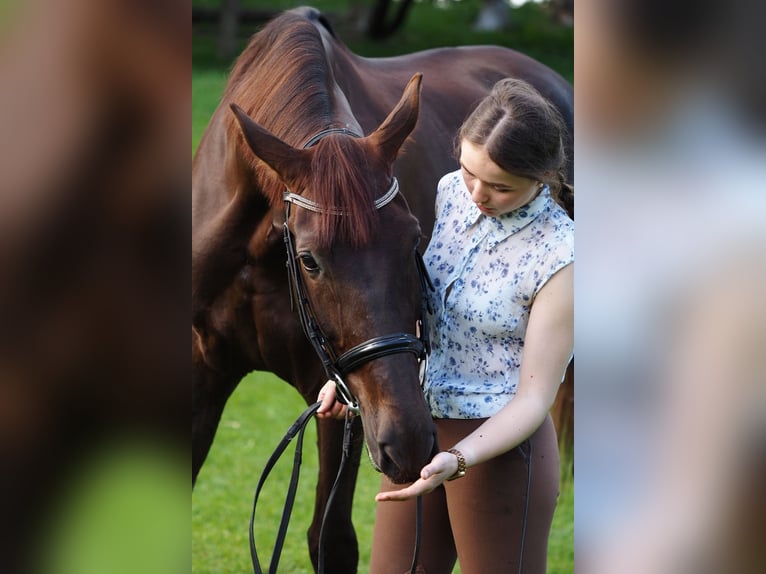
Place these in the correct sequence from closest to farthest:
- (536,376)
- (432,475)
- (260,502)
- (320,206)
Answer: (432,475) → (536,376) → (320,206) → (260,502)

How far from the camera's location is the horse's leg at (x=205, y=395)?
3348 millimetres

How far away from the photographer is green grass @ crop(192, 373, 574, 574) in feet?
13.6

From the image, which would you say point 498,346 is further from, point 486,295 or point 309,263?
point 309,263

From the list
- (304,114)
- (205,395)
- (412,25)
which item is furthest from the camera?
(412,25)

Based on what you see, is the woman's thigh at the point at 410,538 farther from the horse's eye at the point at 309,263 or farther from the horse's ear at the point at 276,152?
the horse's ear at the point at 276,152

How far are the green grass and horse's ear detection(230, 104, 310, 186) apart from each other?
2330mm

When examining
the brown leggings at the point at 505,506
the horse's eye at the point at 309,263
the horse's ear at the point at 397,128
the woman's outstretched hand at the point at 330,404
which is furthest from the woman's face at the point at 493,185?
the woman's outstretched hand at the point at 330,404

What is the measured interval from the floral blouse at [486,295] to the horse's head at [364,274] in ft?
0.35

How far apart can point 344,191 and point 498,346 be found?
1.69ft

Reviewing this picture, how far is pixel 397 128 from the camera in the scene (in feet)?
7.80

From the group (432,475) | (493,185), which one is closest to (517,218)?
(493,185)

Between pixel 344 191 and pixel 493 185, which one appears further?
pixel 344 191
